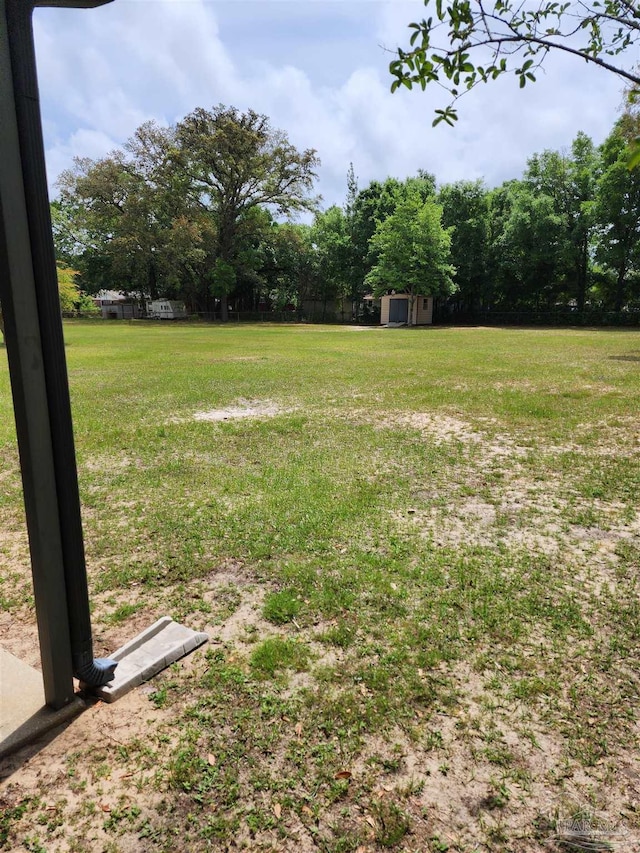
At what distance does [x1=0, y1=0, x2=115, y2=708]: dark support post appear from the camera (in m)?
1.60

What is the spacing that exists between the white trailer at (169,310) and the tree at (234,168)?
5.26 meters

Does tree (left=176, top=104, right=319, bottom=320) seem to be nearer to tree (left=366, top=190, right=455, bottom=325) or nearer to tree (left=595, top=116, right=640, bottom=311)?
tree (left=366, top=190, right=455, bottom=325)

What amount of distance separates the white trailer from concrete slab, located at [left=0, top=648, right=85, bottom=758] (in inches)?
1712

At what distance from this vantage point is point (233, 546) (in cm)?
A: 341

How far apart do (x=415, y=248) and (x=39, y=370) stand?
32294mm

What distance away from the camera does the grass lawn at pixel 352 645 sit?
1619 millimetres

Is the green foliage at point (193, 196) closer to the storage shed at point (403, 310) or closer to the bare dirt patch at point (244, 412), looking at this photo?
the storage shed at point (403, 310)

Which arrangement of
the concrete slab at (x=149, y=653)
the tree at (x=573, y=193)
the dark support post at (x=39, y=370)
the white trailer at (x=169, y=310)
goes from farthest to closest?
the white trailer at (x=169, y=310) < the tree at (x=573, y=193) < the concrete slab at (x=149, y=653) < the dark support post at (x=39, y=370)

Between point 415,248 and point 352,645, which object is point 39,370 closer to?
point 352,645

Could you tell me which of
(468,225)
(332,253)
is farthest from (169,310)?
(468,225)

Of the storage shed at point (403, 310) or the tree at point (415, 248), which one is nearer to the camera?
the tree at point (415, 248)

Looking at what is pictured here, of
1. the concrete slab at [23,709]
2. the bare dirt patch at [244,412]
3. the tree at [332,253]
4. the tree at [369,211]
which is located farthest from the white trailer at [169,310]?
the concrete slab at [23,709]

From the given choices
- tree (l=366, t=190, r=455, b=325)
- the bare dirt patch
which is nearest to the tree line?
tree (l=366, t=190, r=455, b=325)

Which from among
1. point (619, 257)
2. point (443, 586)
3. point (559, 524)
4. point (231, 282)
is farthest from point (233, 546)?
point (231, 282)
